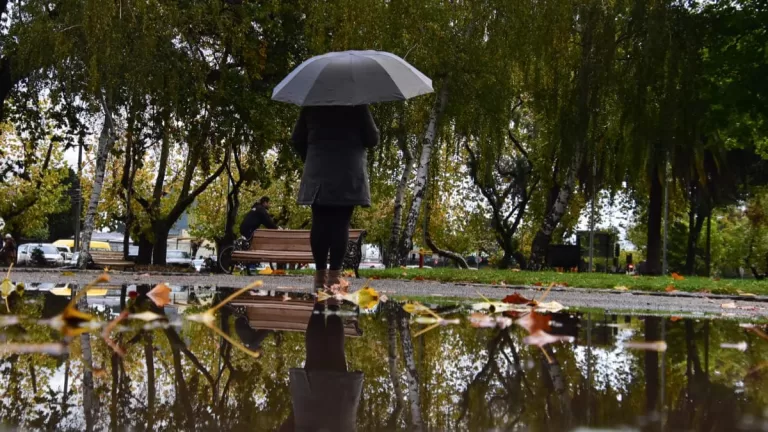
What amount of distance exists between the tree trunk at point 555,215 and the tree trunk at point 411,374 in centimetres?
1684

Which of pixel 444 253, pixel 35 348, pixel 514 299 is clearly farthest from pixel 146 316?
pixel 444 253

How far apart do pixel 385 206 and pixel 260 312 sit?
5758cm

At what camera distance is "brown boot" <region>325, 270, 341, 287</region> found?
7.92m

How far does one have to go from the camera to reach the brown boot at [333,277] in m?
7.92

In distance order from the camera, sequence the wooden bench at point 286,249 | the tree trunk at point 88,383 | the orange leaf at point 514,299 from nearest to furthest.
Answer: the tree trunk at point 88,383
the orange leaf at point 514,299
the wooden bench at point 286,249

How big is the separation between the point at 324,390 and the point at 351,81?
524 centimetres

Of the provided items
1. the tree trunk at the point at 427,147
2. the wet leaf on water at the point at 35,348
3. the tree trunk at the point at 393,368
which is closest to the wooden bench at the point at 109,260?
the tree trunk at the point at 427,147

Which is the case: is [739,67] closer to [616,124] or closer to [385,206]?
[616,124]

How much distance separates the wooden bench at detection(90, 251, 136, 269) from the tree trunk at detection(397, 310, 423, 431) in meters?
18.9

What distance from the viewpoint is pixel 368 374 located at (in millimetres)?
3111

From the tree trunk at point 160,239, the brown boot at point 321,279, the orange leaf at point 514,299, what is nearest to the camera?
the orange leaf at point 514,299

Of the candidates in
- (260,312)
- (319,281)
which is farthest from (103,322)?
(319,281)

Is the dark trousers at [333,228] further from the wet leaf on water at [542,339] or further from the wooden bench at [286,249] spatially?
the wooden bench at [286,249]

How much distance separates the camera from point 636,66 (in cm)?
1938
